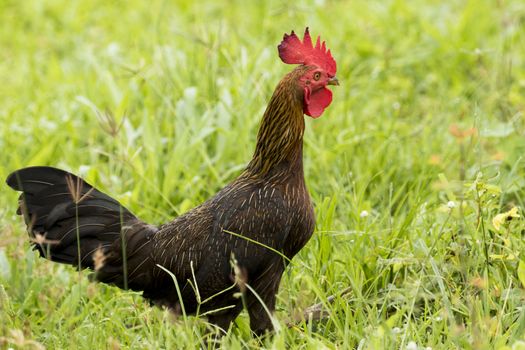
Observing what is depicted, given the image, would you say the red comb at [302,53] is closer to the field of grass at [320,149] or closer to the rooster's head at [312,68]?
the rooster's head at [312,68]

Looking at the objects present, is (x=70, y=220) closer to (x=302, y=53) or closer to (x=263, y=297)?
(x=263, y=297)

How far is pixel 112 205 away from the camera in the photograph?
390cm

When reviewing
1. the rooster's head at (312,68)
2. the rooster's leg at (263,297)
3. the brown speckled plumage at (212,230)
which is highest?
the rooster's head at (312,68)

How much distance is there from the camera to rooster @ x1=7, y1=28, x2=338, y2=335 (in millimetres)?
3662

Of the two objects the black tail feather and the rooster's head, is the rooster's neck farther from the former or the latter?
the black tail feather

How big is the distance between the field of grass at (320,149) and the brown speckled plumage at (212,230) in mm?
136

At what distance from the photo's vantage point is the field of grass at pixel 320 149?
366 cm

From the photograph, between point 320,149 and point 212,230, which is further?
point 320,149

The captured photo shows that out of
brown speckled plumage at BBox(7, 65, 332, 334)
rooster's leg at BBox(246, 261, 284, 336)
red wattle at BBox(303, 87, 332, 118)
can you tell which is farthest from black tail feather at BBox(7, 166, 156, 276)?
red wattle at BBox(303, 87, 332, 118)

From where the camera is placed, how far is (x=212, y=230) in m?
3.75

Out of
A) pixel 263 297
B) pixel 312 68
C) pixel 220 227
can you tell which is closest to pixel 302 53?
pixel 312 68

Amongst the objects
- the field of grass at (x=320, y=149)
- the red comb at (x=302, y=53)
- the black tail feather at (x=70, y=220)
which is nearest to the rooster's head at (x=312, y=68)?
the red comb at (x=302, y=53)

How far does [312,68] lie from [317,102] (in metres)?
0.15

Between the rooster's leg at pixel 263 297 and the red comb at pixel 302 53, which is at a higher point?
the red comb at pixel 302 53
